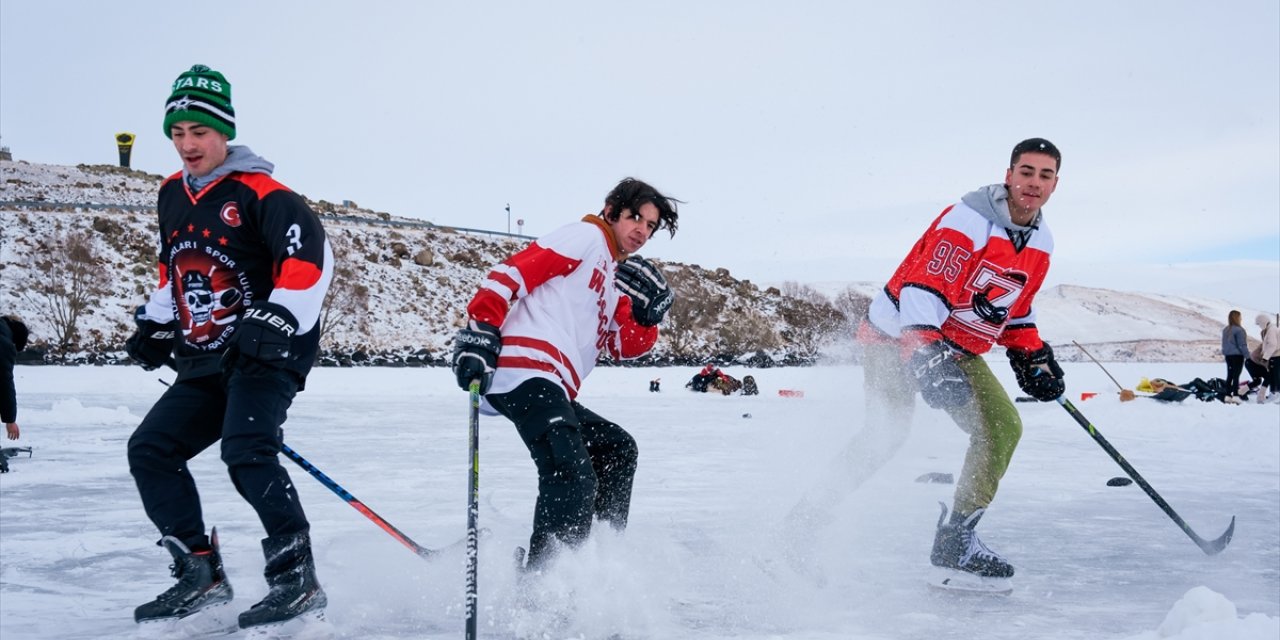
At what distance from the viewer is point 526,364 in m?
2.73

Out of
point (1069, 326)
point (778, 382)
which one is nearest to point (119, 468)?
point (778, 382)

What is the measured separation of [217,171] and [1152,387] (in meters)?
12.8

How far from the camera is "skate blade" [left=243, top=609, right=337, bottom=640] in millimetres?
2355

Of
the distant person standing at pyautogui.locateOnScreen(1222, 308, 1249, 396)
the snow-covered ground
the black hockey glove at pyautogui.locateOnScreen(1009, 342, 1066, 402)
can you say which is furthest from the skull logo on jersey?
the distant person standing at pyautogui.locateOnScreen(1222, 308, 1249, 396)

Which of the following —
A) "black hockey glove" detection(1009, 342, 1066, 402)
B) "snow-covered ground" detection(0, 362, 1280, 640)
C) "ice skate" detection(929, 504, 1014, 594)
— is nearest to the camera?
"snow-covered ground" detection(0, 362, 1280, 640)

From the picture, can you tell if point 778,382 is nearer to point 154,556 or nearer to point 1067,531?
point 1067,531

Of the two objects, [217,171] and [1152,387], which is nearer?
[217,171]

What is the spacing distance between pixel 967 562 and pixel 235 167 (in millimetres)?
2635

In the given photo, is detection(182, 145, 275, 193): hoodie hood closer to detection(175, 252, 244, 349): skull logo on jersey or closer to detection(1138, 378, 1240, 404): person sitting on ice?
detection(175, 252, 244, 349): skull logo on jersey

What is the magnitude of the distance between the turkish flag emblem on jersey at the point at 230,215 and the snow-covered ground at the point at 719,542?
1.11 m

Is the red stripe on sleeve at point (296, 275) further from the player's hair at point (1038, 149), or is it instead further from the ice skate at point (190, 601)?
the player's hair at point (1038, 149)

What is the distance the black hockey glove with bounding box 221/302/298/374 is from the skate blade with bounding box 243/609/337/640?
64 centimetres

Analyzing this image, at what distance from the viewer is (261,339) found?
90.3 inches

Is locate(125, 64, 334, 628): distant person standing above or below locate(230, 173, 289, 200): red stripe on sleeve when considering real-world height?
below
